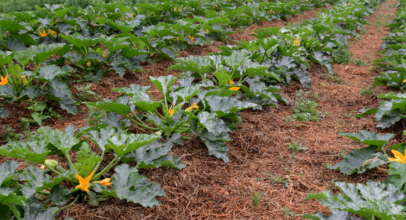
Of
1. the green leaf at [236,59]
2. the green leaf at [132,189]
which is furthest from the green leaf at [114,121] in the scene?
the green leaf at [236,59]

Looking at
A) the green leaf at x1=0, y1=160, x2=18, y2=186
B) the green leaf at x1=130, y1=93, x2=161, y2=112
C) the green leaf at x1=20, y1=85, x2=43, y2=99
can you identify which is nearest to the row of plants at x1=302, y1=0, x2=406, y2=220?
the green leaf at x1=130, y1=93, x2=161, y2=112

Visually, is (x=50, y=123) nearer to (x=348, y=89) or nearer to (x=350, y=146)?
(x=350, y=146)

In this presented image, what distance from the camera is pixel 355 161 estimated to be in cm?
237

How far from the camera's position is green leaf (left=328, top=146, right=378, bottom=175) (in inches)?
91.7

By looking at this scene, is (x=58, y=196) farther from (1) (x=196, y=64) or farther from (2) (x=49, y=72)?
(1) (x=196, y=64)

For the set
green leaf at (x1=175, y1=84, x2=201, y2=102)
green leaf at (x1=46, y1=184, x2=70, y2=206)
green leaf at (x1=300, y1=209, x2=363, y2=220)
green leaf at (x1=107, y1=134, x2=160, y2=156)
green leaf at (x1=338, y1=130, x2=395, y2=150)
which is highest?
green leaf at (x1=107, y1=134, x2=160, y2=156)

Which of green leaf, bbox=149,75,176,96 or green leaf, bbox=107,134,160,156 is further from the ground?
green leaf, bbox=107,134,160,156

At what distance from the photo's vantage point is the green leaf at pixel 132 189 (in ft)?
5.88

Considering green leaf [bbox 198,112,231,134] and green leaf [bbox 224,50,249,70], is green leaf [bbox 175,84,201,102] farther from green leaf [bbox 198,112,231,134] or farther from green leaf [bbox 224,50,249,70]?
green leaf [bbox 224,50,249,70]

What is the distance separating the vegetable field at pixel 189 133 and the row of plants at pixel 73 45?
0.07ft

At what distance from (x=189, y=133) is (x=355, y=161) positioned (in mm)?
1486

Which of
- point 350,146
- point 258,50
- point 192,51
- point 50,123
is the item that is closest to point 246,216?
point 350,146

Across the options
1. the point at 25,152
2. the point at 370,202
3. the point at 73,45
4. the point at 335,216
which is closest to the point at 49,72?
the point at 73,45

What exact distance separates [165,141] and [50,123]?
135cm
